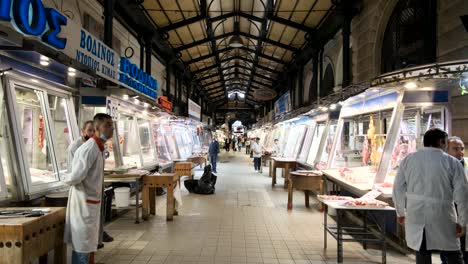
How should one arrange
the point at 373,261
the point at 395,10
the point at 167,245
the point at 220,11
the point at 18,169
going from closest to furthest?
the point at 18,169 < the point at 373,261 < the point at 167,245 < the point at 395,10 < the point at 220,11

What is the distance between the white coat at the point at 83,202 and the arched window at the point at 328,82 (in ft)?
40.5

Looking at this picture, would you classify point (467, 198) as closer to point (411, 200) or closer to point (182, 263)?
point (411, 200)

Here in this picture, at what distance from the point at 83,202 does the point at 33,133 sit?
307 centimetres

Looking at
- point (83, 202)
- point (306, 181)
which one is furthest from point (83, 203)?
point (306, 181)

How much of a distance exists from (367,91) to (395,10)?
3695 millimetres

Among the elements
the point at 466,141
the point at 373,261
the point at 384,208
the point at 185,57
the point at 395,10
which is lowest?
the point at 373,261

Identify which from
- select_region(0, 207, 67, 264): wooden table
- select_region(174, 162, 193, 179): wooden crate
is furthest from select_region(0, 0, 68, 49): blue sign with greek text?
select_region(174, 162, 193, 179): wooden crate

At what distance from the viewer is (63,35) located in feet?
17.5

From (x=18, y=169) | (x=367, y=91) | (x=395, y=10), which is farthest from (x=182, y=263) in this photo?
(x=395, y=10)

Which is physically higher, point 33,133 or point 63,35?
point 63,35

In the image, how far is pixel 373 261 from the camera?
493 centimetres

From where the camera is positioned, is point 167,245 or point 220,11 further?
point 220,11

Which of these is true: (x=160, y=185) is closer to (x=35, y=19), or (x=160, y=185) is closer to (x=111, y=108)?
(x=111, y=108)

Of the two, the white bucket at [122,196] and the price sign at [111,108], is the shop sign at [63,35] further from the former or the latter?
the white bucket at [122,196]
